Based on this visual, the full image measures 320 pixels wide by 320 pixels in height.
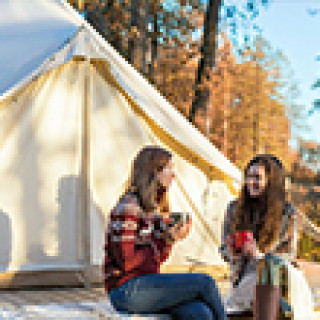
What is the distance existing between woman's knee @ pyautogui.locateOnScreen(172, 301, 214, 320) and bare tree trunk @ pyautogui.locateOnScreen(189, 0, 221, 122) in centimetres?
726

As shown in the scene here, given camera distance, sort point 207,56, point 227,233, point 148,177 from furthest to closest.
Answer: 1. point 207,56
2. point 227,233
3. point 148,177

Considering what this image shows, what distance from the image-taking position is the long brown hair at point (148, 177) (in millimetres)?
3586

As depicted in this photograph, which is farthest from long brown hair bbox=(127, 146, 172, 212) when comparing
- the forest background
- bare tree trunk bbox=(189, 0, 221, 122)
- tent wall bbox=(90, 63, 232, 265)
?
bare tree trunk bbox=(189, 0, 221, 122)

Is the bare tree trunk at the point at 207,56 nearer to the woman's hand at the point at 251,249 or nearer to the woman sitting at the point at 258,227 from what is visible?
the woman sitting at the point at 258,227

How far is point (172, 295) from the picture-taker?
359 cm

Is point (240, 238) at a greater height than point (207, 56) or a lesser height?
lesser

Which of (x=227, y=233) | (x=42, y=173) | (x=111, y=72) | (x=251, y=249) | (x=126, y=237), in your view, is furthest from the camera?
(x=42, y=173)

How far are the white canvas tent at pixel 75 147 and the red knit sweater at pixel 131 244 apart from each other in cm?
231

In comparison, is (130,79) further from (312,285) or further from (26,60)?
(312,285)

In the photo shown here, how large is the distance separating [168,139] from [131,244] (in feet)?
8.60

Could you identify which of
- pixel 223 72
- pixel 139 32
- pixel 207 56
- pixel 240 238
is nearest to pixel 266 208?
pixel 240 238

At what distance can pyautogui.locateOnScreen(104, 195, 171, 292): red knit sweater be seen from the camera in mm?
3502

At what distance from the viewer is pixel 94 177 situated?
632cm

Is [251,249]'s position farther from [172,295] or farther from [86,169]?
[86,169]
